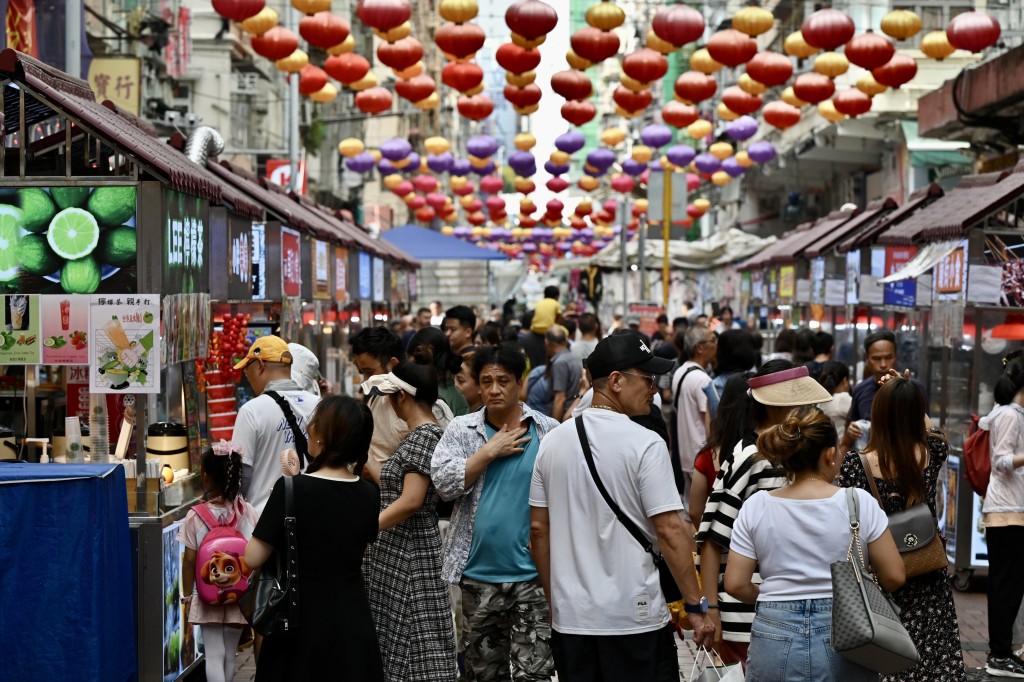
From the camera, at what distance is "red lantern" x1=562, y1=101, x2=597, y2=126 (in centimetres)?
1855

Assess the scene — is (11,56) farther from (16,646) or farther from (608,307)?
(608,307)

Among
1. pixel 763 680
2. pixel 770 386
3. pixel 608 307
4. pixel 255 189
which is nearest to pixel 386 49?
pixel 255 189

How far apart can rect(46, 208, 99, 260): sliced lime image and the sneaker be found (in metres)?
5.85

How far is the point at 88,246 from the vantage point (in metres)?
7.86

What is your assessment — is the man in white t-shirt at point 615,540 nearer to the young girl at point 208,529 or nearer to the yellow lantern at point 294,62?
the young girl at point 208,529

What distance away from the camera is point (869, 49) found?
15.0 metres

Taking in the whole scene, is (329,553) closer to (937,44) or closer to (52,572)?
(52,572)

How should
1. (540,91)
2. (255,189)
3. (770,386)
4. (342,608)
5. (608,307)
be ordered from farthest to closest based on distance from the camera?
(608,307) < (540,91) < (255,189) < (770,386) < (342,608)

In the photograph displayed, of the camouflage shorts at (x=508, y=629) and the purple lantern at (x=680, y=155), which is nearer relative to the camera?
the camouflage shorts at (x=508, y=629)

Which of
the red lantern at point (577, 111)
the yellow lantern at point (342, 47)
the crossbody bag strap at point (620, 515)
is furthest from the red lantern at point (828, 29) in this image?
the crossbody bag strap at point (620, 515)

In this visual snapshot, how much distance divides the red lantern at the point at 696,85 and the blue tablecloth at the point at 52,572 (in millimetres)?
12182

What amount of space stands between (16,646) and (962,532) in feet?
24.6

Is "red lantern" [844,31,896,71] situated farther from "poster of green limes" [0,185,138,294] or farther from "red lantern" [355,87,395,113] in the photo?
"poster of green limes" [0,185,138,294]

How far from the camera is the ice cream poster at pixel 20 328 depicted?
7.82 meters
